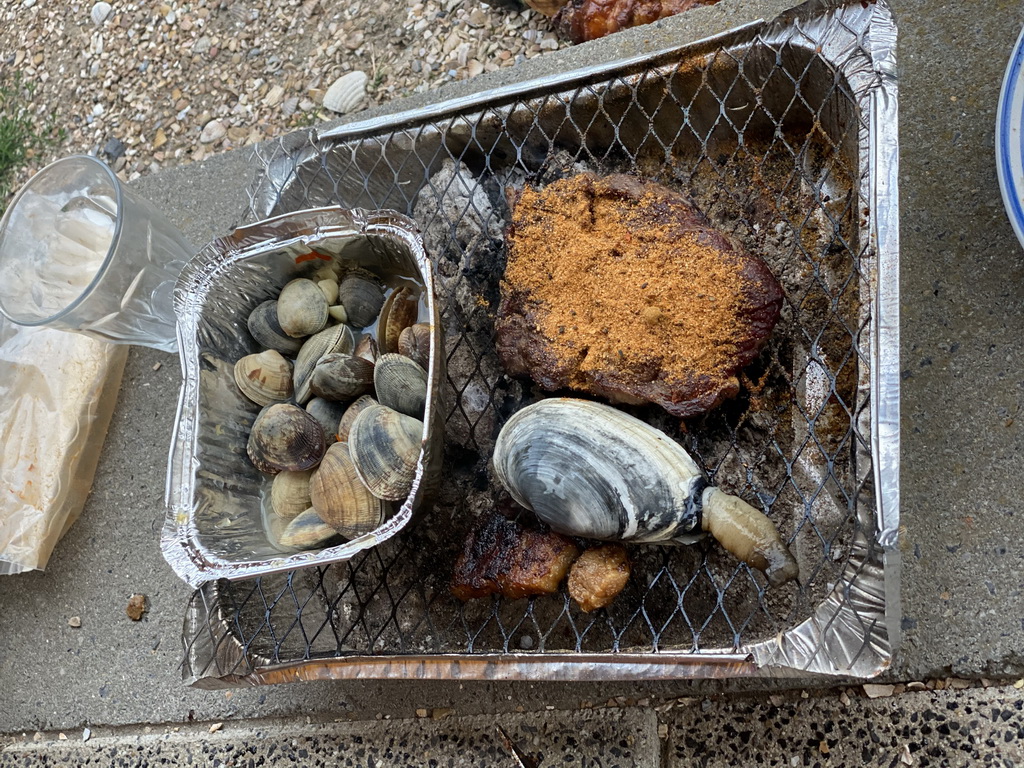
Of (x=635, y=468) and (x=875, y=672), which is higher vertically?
(x=635, y=468)

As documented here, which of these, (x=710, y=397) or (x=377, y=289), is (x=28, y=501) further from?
(x=710, y=397)

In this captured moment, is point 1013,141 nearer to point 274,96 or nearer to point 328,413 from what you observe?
point 328,413

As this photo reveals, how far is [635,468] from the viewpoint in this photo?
3.87 ft

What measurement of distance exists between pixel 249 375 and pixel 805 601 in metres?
1.16

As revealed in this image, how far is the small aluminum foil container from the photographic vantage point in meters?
1.33

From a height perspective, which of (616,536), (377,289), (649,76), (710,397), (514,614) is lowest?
(514,614)

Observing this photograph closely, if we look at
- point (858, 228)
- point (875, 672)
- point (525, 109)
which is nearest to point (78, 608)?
point (525, 109)

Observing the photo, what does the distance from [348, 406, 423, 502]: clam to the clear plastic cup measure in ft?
2.66

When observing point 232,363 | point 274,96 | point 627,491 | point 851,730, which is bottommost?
point 851,730

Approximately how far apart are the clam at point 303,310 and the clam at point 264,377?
7 centimetres

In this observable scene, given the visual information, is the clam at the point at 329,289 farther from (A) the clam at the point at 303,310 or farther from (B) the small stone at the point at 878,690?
(B) the small stone at the point at 878,690

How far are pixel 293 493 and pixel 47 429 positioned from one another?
0.99 meters

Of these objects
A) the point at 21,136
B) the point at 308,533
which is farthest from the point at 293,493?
the point at 21,136

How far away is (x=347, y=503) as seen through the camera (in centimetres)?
129
